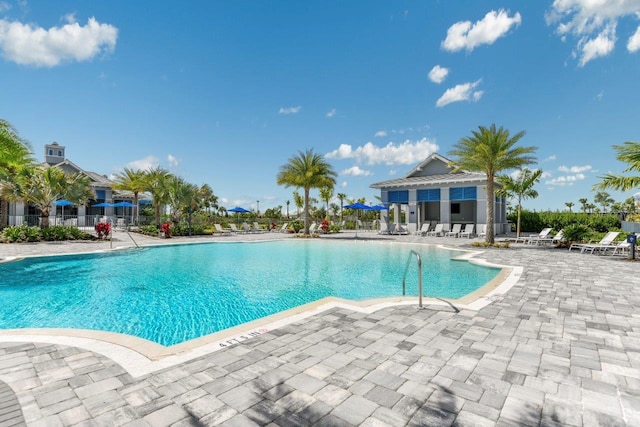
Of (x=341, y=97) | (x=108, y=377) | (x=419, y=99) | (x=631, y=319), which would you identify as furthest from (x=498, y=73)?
(x=108, y=377)

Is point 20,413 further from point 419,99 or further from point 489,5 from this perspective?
point 419,99

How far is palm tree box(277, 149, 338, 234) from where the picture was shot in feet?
80.4

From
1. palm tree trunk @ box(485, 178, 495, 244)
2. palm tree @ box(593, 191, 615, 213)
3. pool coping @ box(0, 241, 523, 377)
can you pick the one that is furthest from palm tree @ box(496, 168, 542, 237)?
palm tree @ box(593, 191, 615, 213)

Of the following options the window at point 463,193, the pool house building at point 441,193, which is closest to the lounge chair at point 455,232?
the pool house building at point 441,193

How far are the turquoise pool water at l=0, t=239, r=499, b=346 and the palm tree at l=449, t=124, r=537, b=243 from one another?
579cm

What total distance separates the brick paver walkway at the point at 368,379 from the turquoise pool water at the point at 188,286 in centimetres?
218

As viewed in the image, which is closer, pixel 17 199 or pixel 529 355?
pixel 529 355

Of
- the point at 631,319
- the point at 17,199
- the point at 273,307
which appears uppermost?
the point at 17,199

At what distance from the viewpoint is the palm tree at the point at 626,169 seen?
1151 centimetres

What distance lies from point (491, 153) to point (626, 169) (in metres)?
5.71

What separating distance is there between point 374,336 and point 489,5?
15.4 meters

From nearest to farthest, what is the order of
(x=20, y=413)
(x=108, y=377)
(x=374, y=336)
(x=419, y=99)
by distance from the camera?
(x=20, y=413)
(x=108, y=377)
(x=374, y=336)
(x=419, y=99)

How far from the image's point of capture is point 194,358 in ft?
11.8

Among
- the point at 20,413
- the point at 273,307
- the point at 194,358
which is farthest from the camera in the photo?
the point at 273,307
